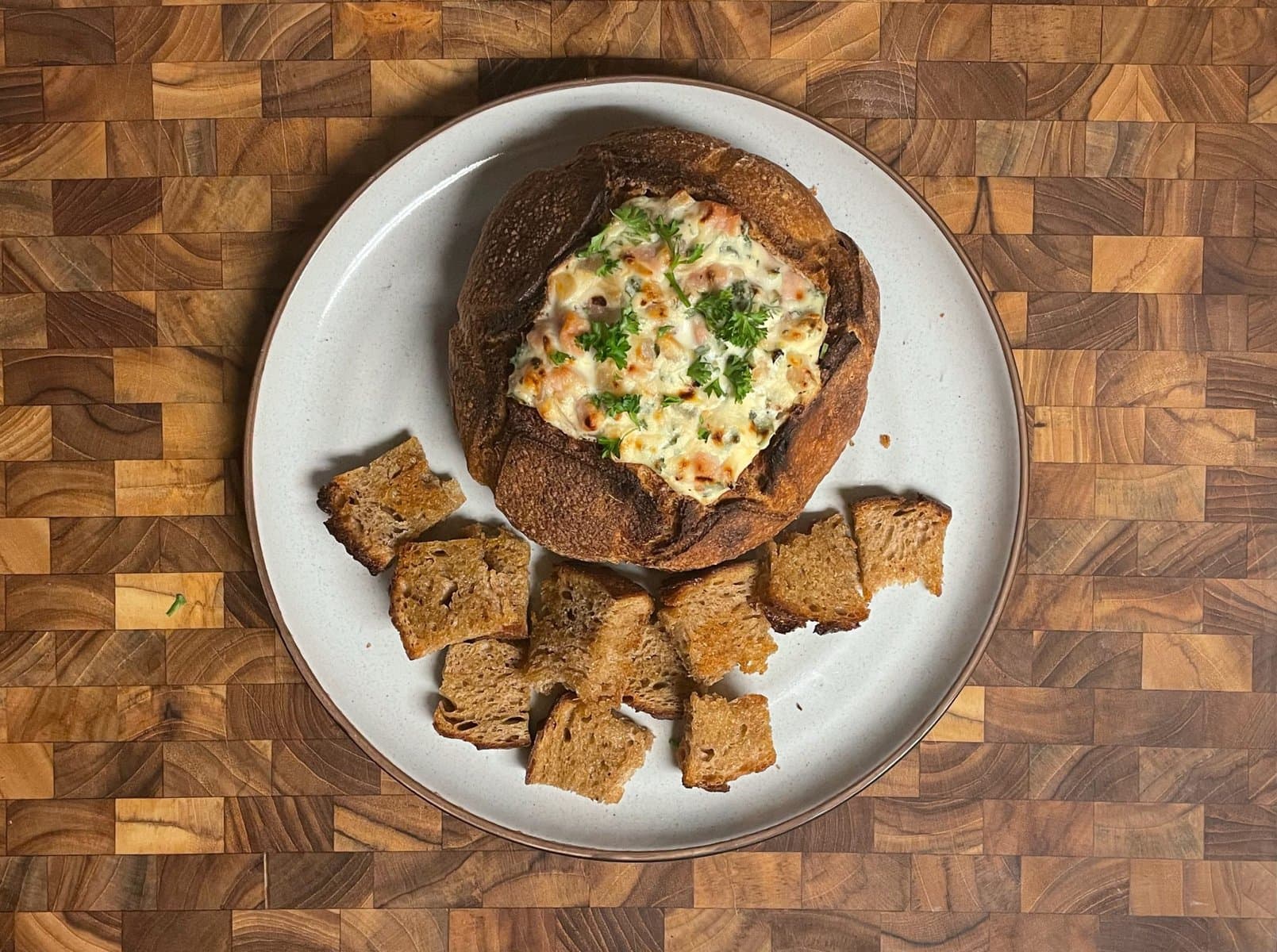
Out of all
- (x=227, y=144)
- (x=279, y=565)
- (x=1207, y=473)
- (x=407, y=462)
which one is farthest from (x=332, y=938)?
(x=1207, y=473)

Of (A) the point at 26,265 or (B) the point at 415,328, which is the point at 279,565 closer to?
(B) the point at 415,328

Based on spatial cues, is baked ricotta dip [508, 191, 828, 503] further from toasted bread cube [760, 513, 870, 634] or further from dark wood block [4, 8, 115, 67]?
dark wood block [4, 8, 115, 67]

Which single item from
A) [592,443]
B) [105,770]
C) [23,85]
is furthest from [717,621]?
[23,85]

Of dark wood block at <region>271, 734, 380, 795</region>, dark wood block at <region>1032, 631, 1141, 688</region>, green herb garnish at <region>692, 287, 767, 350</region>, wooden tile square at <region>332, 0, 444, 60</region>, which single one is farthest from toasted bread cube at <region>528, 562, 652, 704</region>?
wooden tile square at <region>332, 0, 444, 60</region>

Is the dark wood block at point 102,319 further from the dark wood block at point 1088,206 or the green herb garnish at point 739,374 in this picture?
the dark wood block at point 1088,206

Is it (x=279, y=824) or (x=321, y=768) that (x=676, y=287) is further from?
(x=279, y=824)
